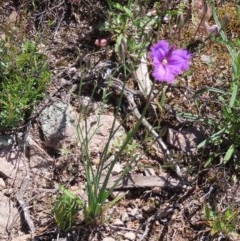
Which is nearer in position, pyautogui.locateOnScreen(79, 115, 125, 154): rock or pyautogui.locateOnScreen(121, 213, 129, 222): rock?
pyautogui.locateOnScreen(121, 213, 129, 222): rock

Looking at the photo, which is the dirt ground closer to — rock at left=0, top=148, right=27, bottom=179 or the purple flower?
rock at left=0, top=148, right=27, bottom=179

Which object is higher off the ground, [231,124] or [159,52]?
[159,52]

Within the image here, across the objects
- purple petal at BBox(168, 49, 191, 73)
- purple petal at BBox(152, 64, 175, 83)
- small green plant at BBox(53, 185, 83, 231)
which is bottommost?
small green plant at BBox(53, 185, 83, 231)

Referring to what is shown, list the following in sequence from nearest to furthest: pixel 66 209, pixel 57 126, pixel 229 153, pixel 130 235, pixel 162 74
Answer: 1. pixel 162 74
2. pixel 66 209
3. pixel 130 235
4. pixel 229 153
5. pixel 57 126

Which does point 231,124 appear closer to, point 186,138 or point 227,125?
point 227,125

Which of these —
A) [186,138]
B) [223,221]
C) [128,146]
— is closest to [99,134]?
[128,146]

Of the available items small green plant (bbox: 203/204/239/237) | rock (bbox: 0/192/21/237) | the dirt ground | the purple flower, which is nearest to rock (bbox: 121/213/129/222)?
the dirt ground

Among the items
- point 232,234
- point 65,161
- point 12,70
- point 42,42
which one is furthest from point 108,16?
point 232,234
